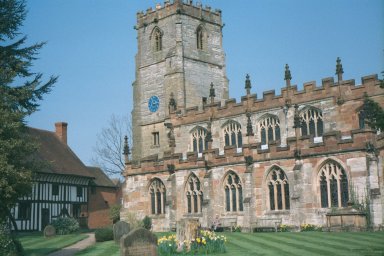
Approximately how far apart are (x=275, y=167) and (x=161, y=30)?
23.0 meters

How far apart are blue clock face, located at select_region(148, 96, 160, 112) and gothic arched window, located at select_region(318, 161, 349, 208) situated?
72.0 feet

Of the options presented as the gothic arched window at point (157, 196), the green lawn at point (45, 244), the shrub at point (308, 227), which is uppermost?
the gothic arched window at point (157, 196)

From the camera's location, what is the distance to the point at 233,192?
32125 mm

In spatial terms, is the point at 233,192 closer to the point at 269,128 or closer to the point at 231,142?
the point at 269,128

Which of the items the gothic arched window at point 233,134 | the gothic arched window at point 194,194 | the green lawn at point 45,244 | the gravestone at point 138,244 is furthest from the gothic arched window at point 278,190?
the gravestone at point 138,244

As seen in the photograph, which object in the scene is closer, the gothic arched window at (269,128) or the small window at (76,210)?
the gothic arched window at (269,128)

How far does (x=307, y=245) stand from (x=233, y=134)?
20374 millimetres

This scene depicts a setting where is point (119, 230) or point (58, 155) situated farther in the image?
point (58, 155)

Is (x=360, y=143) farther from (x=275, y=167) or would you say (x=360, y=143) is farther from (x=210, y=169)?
(x=210, y=169)

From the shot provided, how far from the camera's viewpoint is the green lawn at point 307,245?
1716 cm

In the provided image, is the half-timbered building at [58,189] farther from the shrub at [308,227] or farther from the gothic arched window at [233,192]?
the shrub at [308,227]

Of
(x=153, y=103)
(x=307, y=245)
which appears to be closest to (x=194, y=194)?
(x=153, y=103)

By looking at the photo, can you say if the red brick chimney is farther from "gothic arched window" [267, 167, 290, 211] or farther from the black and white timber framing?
"gothic arched window" [267, 167, 290, 211]

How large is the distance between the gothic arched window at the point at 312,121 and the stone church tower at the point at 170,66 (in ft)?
41.9
